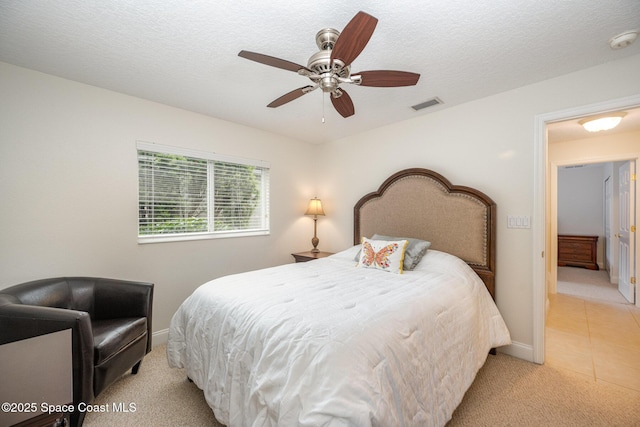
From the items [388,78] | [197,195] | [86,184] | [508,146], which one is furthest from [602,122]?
[86,184]

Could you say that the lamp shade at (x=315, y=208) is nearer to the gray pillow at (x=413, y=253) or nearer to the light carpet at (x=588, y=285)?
the gray pillow at (x=413, y=253)

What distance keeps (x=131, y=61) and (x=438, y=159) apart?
2.97 meters

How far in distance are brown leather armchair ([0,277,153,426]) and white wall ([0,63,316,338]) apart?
34cm

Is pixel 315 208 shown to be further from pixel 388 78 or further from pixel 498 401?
pixel 498 401

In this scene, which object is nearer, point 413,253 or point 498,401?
point 498,401

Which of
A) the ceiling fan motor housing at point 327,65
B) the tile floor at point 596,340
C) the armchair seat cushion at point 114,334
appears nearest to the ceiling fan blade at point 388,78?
the ceiling fan motor housing at point 327,65

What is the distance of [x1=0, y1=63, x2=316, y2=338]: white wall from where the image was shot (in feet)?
6.85

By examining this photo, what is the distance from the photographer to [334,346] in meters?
1.18

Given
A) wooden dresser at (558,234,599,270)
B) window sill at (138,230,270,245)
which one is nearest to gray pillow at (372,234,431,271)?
window sill at (138,230,270,245)

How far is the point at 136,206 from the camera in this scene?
8.75 feet

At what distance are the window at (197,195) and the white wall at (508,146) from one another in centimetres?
199

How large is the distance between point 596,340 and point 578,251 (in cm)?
445

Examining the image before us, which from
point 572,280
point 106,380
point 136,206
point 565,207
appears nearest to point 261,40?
point 136,206

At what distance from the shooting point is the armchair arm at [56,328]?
1500mm
